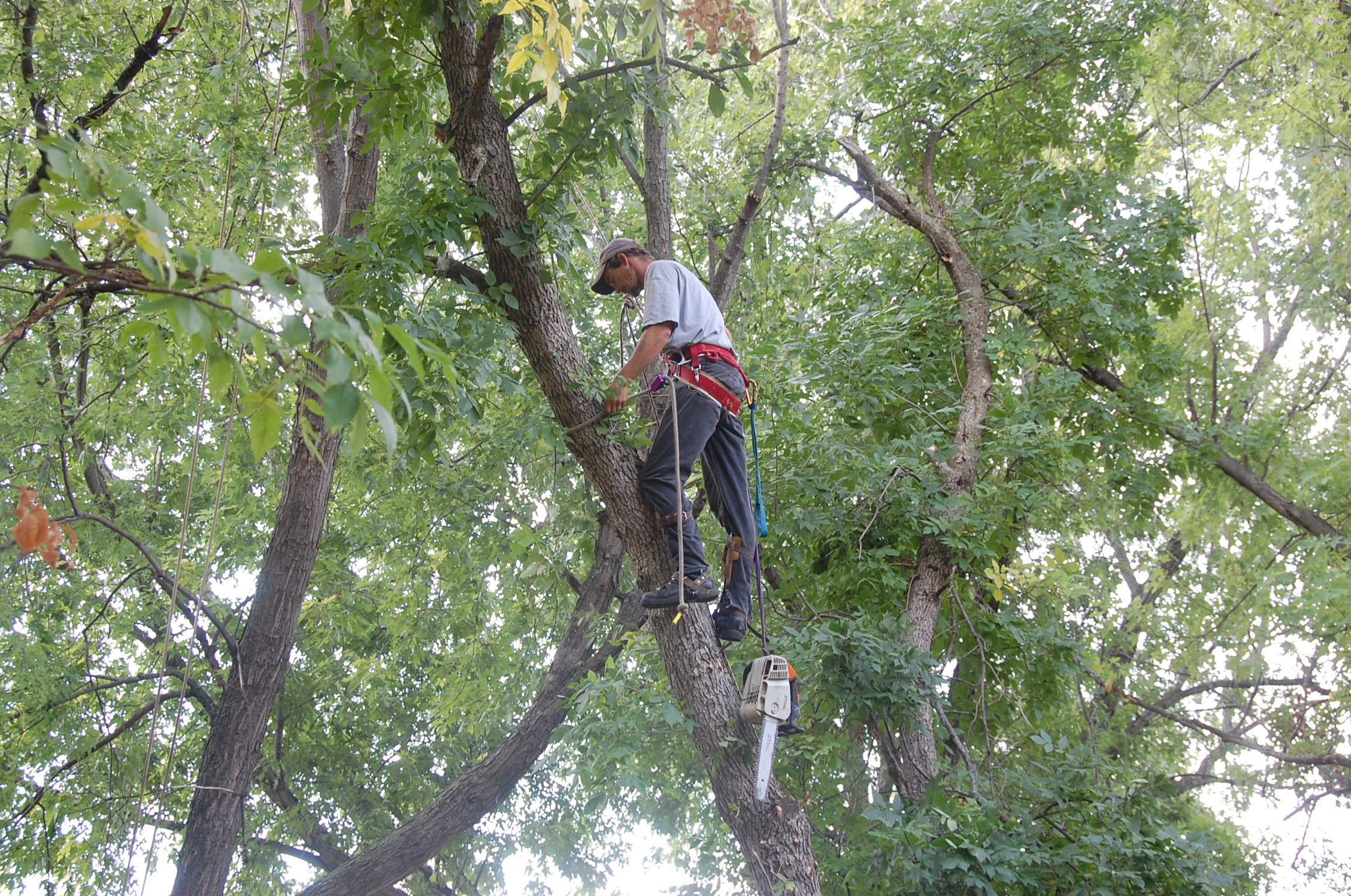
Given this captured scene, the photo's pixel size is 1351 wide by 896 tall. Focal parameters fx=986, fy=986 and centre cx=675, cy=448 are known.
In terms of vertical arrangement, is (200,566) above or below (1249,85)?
below

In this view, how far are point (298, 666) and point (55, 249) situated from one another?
883 centimetres

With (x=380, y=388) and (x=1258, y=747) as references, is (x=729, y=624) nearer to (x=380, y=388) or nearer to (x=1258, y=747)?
(x=380, y=388)

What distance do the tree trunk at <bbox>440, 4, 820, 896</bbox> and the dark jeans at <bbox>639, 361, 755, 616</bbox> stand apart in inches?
4.9

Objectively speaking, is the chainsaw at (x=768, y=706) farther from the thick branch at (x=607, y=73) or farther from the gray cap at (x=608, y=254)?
the thick branch at (x=607, y=73)

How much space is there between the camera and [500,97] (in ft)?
14.7

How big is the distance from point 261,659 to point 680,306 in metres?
2.84

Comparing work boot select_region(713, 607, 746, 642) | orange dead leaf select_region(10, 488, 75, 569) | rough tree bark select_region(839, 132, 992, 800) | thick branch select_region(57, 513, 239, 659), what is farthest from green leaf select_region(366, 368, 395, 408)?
rough tree bark select_region(839, 132, 992, 800)

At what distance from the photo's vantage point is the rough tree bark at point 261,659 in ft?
15.4

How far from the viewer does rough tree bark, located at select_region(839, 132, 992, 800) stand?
484cm

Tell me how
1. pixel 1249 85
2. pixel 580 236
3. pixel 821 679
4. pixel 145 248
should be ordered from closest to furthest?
pixel 145 248
pixel 580 236
pixel 821 679
pixel 1249 85

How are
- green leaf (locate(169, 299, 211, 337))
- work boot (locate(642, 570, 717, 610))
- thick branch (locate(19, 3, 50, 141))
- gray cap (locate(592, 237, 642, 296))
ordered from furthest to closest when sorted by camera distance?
thick branch (locate(19, 3, 50, 141))
gray cap (locate(592, 237, 642, 296))
work boot (locate(642, 570, 717, 610))
green leaf (locate(169, 299, 211, 337))

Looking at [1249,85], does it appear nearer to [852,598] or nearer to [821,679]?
[852,598]

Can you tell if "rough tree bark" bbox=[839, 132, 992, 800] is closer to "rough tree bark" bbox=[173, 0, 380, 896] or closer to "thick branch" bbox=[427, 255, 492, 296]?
"thick branch" bbox=[427, 255, 492, 296]

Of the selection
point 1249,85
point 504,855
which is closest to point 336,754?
point 504,855
